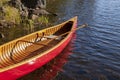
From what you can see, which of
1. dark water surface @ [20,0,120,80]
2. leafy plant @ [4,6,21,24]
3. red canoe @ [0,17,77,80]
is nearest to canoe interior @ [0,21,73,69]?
red canoe @ [0,17,77,80]

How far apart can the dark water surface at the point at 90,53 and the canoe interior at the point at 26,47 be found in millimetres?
1312

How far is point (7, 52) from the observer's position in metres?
17.5

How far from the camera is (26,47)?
64.0ft

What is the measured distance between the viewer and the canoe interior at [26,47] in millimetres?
17000

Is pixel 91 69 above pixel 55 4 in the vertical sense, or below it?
below

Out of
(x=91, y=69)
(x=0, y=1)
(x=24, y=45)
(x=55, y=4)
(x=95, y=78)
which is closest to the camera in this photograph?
(x=95, y=78)

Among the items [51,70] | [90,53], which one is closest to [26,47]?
[51,70]

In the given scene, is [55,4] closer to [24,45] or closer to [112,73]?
[24,45]

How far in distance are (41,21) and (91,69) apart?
10.9 meters

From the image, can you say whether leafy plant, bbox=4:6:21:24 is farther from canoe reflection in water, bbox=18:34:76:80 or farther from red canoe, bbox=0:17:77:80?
canoe reflection in water, bbox=18:34:76:80

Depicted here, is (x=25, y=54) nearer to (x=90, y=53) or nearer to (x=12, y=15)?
(x=90, y=53)

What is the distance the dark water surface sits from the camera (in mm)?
17297

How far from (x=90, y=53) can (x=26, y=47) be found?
16.4 ft

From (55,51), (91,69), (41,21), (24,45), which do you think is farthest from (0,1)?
(91,69)
